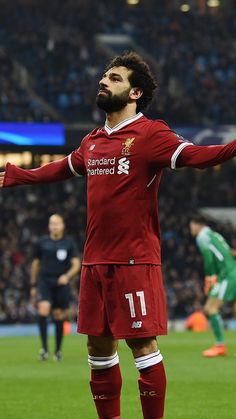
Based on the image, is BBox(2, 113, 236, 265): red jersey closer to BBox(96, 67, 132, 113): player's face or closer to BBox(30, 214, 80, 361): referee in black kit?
BBox(96, 67, 132, 113): player's face

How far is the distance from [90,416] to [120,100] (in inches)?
132

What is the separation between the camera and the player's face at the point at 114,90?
21.9 ft

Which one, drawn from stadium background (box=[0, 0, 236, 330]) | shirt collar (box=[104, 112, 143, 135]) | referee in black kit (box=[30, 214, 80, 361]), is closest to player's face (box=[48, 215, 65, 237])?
referee in black kit (box=[30, 214, 80, 361])

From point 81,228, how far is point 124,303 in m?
26.1

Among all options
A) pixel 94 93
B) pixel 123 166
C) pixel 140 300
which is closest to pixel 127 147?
pixel 123 166

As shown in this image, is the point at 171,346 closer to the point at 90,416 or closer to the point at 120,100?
the point at 90,416

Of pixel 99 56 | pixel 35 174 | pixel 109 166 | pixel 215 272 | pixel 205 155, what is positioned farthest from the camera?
pixel 99 56

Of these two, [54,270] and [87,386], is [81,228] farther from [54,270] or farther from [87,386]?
[87,386]

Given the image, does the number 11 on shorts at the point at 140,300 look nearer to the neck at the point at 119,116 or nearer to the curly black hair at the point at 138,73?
the neck at the point at 119,116

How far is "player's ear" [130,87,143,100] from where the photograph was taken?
678 cm

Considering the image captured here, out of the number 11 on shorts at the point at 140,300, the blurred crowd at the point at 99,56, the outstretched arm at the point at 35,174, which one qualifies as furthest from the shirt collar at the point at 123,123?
the blurred crowd at the point at 99,56

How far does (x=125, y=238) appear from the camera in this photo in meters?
6.59

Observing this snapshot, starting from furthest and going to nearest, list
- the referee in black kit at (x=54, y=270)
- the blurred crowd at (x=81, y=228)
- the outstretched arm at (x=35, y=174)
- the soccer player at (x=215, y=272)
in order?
the blurred crowd at (x=81, y=228), the soccer player at (x=215, y=272), the referee in black kit at (x=54, y=270), the outstretched arm at (x=35, y=174)

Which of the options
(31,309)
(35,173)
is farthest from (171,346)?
(35,173)
